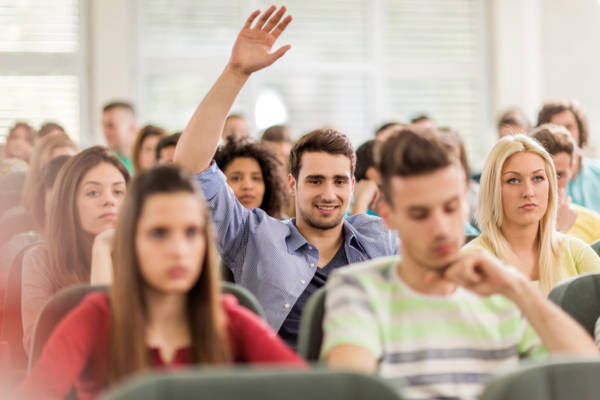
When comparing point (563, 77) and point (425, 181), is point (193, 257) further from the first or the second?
point (563, 77)

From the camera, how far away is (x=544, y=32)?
25.0 feet

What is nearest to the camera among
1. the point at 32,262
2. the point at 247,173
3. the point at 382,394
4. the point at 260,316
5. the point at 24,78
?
the point at 382,394

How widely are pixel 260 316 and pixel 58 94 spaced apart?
6.14m

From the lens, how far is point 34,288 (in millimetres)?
2242

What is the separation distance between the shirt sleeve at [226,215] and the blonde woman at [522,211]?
2.48 ft

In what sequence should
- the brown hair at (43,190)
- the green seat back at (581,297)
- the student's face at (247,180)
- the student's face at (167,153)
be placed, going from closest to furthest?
1. the green seat back at (581,297)
2. the brown hair at (43,190)
3. the student's face at (247,180)
4. the student's face at (167,153)

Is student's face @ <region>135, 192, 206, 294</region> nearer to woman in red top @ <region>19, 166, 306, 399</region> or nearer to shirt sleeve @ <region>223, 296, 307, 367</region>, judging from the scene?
woman in red top @ <region>19, 166, 306, 399</region>

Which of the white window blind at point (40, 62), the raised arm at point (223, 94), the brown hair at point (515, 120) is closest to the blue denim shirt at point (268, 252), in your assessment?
the raised arm at point (223, 94)

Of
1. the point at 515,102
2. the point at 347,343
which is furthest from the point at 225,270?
the point at 515,102

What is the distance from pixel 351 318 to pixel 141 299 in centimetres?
41

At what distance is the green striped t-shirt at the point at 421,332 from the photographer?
144 centimetres

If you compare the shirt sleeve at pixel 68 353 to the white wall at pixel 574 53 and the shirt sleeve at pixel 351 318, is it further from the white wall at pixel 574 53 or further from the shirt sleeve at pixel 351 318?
the white wall at pixel 574 53

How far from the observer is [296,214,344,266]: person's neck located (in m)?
2.50

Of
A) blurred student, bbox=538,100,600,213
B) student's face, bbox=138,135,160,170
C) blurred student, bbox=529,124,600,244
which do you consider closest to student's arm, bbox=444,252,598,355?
blurred student, bbox=529,124,600,244
